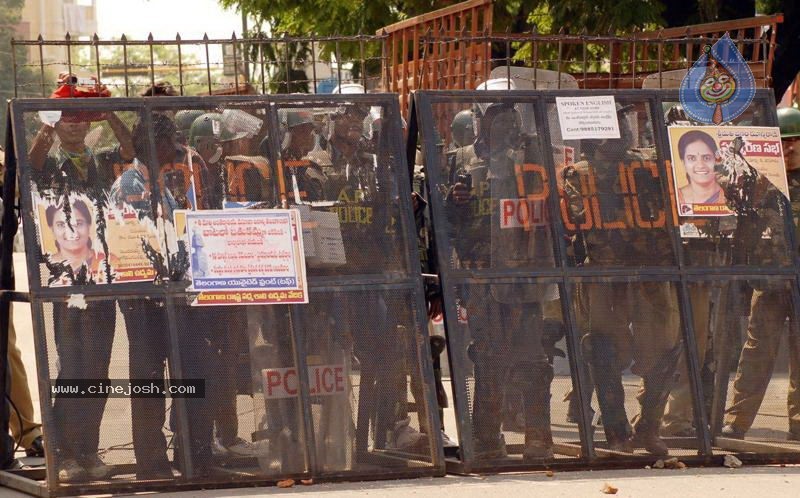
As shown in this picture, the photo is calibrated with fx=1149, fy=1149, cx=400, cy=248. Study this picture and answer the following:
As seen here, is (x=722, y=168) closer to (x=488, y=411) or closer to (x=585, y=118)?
(x=585, y=118)

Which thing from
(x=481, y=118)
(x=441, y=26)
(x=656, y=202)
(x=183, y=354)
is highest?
(x=441, y=26)

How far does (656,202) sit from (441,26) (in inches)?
195

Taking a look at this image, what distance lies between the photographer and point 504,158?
6520mm

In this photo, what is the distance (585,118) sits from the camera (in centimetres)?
659

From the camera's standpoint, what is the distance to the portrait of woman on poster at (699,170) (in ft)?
21.9

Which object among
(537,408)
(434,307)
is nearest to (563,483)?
(537,408)

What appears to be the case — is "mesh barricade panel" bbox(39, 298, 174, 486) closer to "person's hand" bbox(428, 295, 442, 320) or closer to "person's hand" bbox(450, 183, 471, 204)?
"person's hand" bbox(428, 295, 442, 320)

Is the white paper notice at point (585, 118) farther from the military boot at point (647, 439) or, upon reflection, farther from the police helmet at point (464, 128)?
the military boot at point (647, 439)

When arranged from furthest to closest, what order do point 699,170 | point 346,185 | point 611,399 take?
1. point 699,170
2. point 611,399
3. point 346,185

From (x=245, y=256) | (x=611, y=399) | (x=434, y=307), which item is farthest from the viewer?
(x=434, y=307)

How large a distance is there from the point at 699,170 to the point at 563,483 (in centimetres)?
202

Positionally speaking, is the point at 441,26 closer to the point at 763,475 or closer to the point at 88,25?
the point at 763,475

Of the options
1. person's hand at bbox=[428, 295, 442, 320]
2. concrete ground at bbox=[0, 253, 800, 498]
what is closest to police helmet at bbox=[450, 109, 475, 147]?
person's hand at bbox=[428, 295, 442, 320]

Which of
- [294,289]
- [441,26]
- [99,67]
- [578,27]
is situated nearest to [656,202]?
[294,289]
